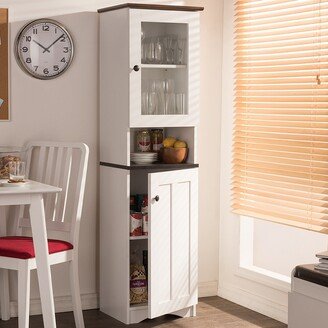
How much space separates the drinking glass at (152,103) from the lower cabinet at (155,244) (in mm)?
346

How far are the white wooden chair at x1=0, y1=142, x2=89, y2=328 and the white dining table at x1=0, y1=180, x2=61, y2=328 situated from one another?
4.9 inches

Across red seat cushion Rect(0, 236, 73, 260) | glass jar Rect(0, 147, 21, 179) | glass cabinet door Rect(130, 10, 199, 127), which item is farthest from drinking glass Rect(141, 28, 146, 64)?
red seat cushion Rect(0, 236, 73, 260)

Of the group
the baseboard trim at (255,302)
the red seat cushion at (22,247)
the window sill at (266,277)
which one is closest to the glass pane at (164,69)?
the red seat cushion at (22,247)

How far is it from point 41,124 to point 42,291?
1056 mm

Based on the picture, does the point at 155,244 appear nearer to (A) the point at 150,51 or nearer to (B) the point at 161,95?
(B) the point at 161,95

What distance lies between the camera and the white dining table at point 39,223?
3.95 m

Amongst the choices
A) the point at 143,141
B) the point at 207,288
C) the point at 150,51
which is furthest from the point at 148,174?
the point at 207,288

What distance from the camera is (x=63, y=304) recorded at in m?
4.86

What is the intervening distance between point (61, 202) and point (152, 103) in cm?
74

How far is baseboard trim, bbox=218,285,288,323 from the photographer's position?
4.70m

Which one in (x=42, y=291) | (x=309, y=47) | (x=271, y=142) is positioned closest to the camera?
A: (x=42, y=291)

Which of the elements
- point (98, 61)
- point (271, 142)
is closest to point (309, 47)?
point (271, 142)

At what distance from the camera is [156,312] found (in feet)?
15.0

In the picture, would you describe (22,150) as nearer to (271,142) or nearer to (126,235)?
(126,235)
